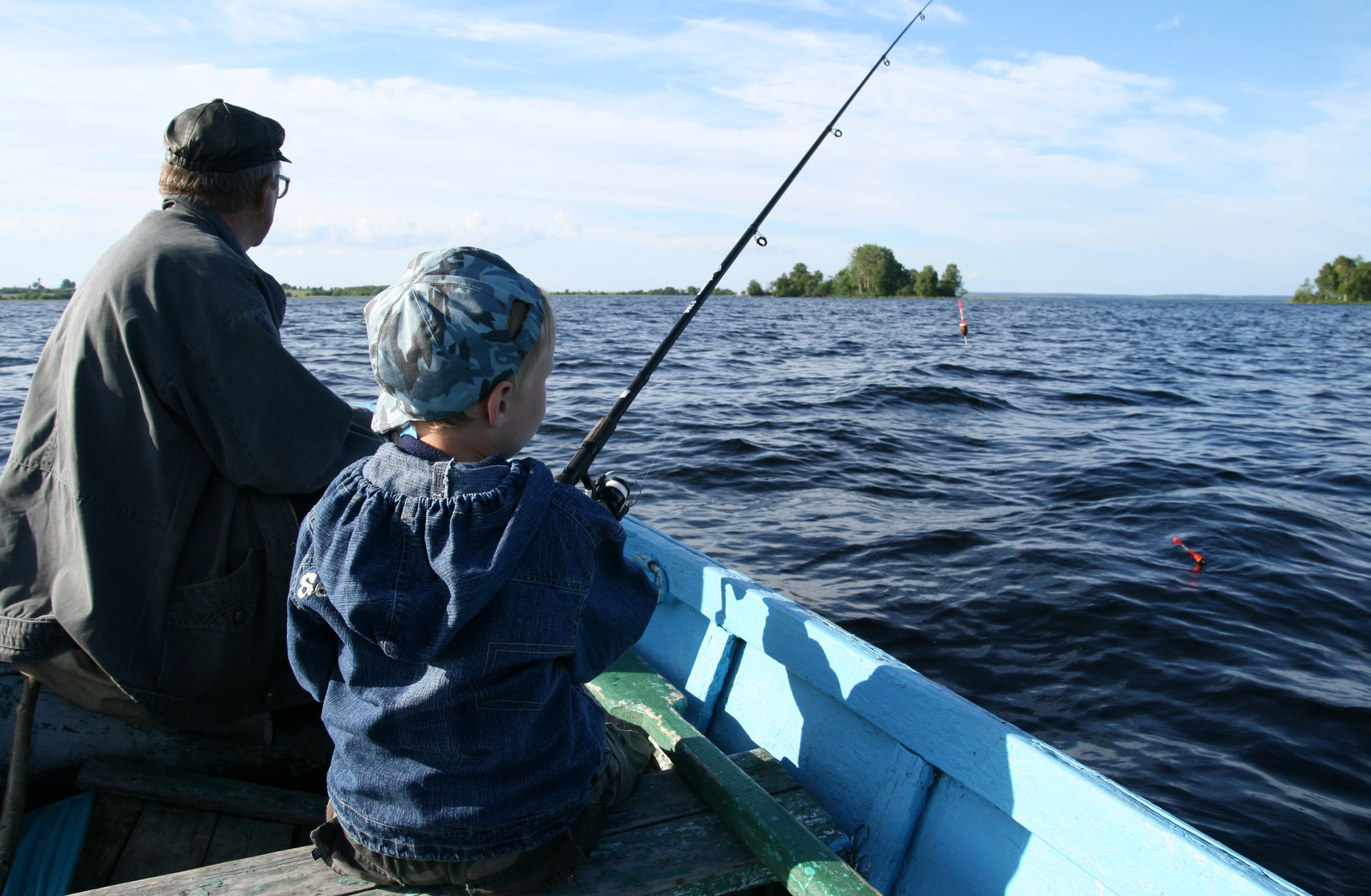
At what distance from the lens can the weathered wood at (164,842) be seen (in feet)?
7.06

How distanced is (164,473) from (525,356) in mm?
1055

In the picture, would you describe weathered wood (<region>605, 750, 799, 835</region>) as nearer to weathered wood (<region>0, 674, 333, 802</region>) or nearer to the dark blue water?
weathered wood (<region>0, 674, 333, 802</region>)

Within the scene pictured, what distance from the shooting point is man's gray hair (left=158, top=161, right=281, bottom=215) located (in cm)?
221

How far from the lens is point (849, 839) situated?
2.25 meters

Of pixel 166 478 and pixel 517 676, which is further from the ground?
pixel 166 478

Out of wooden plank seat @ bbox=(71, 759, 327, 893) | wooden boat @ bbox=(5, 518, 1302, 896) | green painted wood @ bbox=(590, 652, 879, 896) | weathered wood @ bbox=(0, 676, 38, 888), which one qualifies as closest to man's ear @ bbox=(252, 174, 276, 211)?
weathered wood @ bbox=(0, 676, 38, 888)

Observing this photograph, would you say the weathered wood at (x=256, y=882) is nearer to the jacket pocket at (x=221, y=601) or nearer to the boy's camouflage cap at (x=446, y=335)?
the jacket pocket at (x=221, y=601)

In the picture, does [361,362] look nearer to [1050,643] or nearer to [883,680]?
[1050,643]

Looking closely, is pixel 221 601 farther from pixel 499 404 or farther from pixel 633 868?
pixel 633 868

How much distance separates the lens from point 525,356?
151 cm

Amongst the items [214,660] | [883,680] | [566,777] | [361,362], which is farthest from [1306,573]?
[361,362]

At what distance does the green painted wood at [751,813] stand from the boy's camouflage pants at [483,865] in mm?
292

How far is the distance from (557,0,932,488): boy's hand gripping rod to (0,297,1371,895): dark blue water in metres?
2.63

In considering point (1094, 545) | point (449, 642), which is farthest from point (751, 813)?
point (1094, 545)
